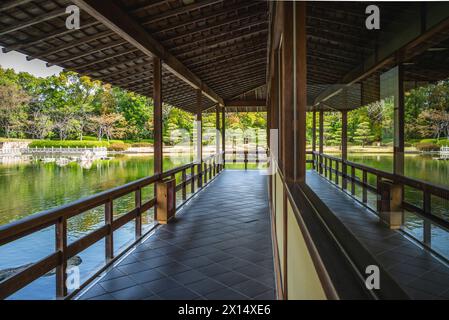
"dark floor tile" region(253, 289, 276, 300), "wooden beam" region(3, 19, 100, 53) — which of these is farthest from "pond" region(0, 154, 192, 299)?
"wooden beam" region(3, 19, 100, 53)

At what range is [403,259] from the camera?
3037 mm

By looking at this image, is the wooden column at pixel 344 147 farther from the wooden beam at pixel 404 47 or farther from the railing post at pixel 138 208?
the railing post at pixel 138 208

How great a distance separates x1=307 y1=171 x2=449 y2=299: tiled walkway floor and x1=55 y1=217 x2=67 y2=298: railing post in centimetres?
241

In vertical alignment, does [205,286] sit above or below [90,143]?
below

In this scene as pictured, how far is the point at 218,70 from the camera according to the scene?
7.57 metres

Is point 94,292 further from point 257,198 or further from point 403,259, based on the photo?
point 257,198

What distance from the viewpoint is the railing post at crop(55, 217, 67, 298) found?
8.20 ft

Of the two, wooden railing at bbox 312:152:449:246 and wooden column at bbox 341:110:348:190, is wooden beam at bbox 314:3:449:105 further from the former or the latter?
wooden column at bbox 341:110:348:190

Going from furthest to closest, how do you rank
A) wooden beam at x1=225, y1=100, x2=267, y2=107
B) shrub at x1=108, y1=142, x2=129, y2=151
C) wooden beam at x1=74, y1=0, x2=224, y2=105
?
shrub at x1=108, y1=142, x2=129, y2=151 < wooden beam at x1=225, y1=100, x2=267, y2=107 < wooden beam at x1=74, y1=0, x2=224, y2=105

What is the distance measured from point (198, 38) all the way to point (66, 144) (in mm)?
27930

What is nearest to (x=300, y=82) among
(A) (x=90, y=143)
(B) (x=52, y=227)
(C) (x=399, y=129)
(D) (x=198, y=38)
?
(C) (x=399, y=129)

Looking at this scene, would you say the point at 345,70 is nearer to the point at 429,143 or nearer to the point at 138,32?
the point at 429,143
